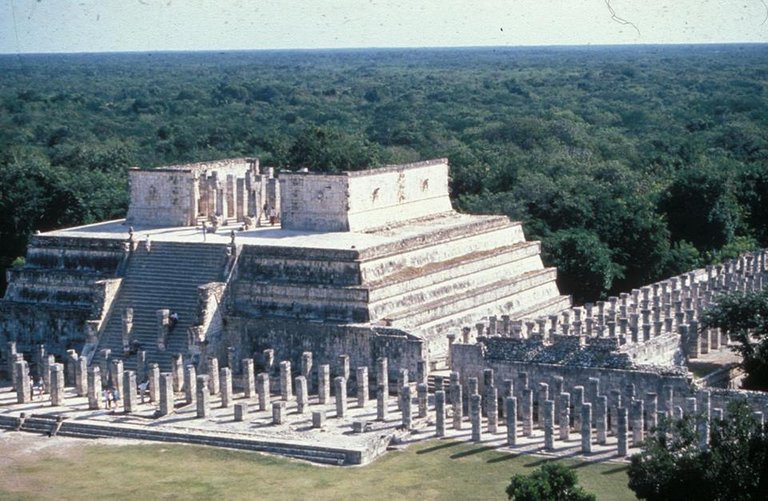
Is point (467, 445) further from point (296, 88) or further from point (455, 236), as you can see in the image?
point (296, 88)

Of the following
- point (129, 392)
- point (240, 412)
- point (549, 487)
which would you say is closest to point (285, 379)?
point (240, 412)

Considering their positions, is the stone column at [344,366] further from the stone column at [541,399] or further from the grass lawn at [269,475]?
the stone column at [541,399]

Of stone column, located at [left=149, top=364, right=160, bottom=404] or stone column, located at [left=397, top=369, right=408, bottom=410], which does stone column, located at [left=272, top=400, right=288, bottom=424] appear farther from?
stone column, located at [left=149, top=364, right=160, bottom=404]

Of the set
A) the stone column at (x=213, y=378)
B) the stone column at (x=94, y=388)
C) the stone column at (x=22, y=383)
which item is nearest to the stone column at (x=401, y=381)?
the stone column at (x=213, y=378)

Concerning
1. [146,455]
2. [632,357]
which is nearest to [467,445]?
[632,357]

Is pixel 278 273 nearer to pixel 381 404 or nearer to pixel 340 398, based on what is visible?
pixel 340 398

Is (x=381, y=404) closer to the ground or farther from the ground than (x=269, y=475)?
farther from the ground
